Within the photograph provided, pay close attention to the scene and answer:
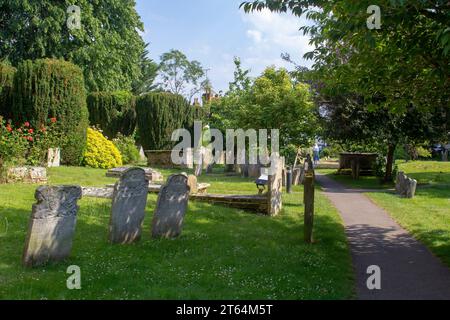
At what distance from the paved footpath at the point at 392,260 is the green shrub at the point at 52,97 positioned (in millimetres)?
11286

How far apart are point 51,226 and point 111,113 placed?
87.2 ft

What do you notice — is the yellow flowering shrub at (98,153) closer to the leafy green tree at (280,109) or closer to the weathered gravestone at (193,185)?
the leafy green tree at (280,109)

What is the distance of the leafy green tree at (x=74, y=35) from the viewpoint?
29.2m

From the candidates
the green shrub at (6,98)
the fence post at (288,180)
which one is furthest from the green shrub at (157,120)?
the fence post at (288,180)

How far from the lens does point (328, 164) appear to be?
36.0m

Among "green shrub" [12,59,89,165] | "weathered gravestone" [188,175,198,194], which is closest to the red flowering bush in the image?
"green shrub" [12,59,89,165]

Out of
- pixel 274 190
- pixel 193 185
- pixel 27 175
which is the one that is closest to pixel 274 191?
pixel 274 190

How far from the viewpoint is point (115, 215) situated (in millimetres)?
7598

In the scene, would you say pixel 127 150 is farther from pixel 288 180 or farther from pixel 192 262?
pixel 192 262

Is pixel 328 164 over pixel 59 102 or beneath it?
beneath

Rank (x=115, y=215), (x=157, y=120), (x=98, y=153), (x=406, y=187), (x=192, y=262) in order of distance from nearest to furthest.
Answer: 1. (x=192, y=262)
2. (x=115, y=215)
3. (x=406, y=187)
4. (x=98, y=153)
5. (x=157, y=120)
